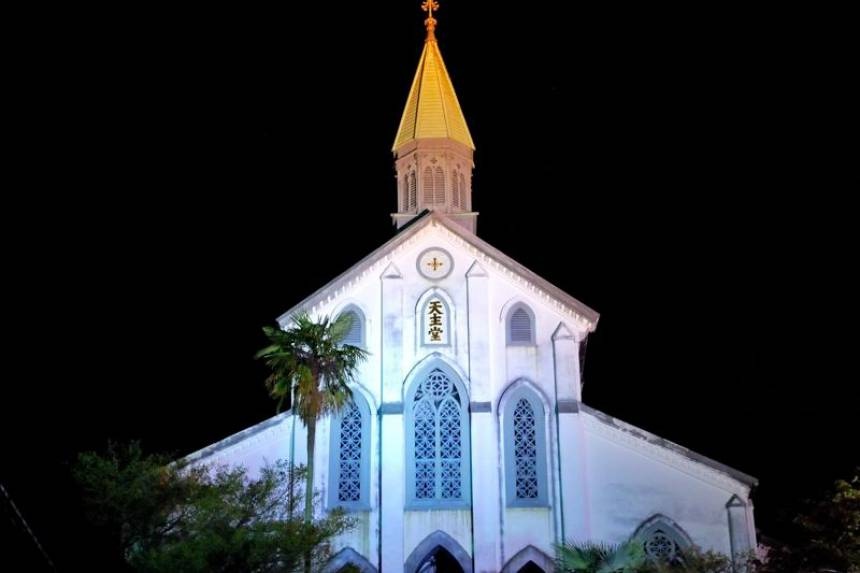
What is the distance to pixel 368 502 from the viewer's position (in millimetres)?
30969

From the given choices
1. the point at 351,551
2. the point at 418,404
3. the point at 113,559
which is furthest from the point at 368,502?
the point at 113,559

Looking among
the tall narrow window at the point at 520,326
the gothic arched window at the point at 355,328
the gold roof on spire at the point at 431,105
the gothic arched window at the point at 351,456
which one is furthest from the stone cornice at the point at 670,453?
the gold roof on spire at the point at 431,105

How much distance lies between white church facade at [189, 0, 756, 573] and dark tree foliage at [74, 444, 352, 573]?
5.55 meters

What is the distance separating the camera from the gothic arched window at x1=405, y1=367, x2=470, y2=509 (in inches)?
1232

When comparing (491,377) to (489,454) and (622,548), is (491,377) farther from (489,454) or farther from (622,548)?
(622,548)

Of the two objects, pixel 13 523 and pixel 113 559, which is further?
pixel 113 559

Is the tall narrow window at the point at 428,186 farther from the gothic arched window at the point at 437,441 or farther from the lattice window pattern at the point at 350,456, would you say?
the lattice window pattern at the point at 350,456

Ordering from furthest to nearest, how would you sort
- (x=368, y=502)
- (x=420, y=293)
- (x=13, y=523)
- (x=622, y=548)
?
(x=420, y=293) → (x=368, y=502) → (x=622, y=548) → (x=13, y=523)

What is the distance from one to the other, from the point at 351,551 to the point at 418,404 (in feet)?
18.0

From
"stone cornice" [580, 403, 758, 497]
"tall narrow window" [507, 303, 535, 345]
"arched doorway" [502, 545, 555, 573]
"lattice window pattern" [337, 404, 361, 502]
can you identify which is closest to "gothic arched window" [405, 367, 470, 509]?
"lattice window pattern" [337, 404, 361, 502]

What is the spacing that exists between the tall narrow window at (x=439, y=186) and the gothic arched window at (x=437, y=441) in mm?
9348

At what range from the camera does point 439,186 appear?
39625mm

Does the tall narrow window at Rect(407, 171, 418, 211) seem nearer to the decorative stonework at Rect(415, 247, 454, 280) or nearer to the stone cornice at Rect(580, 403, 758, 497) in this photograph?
the decorative stonework at Rect(415, 247, 454, 280)

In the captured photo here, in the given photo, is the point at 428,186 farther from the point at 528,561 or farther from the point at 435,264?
the point at 528,561
